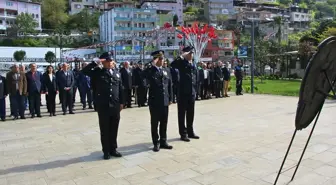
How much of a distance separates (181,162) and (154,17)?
75.6m

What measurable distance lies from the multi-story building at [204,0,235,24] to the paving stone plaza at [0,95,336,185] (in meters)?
107

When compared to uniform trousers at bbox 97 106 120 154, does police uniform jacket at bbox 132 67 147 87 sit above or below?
above

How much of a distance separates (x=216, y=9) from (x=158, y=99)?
114m

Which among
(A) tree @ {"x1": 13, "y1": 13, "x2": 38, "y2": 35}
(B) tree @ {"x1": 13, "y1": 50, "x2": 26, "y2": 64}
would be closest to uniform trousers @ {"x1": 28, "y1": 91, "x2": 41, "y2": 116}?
(B) tree @ {"x1": 13, "y1": 50, "x2": 26, "y2": 64}

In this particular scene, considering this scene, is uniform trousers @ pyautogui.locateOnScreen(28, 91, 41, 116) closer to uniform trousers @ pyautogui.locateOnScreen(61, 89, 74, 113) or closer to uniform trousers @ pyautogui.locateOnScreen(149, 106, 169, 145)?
uniform trousers @ pyautogui.locateOnScreen(61, 89, 74, 113)

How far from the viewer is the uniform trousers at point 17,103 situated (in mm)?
10526

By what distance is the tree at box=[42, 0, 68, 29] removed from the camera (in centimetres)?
8794

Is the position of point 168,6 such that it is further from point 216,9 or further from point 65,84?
point 65,84

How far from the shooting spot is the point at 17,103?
1066 centimetres

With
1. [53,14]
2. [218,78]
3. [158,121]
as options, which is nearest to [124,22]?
[53,14]

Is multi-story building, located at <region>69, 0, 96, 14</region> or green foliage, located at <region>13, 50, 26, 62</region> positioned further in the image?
multi-story building, located at <region>69, 0, 96, 14</region>

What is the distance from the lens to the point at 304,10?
411 feet

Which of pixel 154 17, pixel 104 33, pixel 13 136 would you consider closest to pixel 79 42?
pixel 104 33

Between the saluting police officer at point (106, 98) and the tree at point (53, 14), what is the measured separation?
85.3 m
